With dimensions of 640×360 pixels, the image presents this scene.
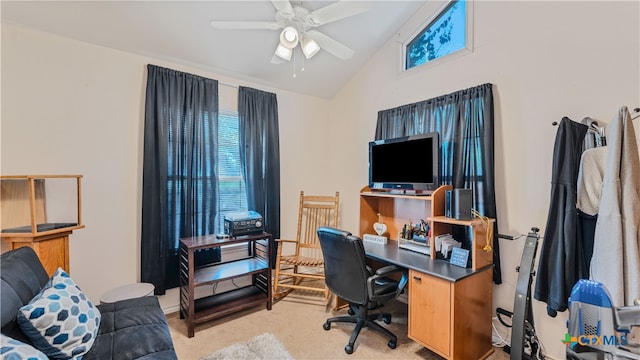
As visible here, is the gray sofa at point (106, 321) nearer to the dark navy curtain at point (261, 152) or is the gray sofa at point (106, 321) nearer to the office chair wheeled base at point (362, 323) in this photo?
the office chair wheeled base at point (362, 323)

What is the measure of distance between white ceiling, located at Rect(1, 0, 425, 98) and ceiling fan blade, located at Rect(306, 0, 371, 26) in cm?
66

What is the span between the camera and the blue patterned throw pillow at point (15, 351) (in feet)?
3.21

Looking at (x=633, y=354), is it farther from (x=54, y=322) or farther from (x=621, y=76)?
(x=54, y=322)

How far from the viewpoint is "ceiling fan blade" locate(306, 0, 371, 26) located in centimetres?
169

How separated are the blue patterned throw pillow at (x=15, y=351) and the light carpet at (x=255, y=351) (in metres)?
1.17

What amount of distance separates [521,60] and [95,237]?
3.76 m

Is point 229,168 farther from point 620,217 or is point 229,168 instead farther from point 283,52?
point 620,217

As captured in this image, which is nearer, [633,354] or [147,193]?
[633,354]

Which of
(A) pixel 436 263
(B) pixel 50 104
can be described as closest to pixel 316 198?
(A) pixel 436 263

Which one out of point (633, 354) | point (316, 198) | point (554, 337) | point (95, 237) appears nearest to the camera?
point (633, 354)

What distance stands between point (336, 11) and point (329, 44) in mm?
320

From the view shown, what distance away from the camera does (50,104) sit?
7.02 ft

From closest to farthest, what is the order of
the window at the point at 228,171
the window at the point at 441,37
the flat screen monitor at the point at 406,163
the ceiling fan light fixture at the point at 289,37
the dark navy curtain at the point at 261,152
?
the ceiling fan light fixture at the point at 289,37, the flat screen monitor at the point at 406,163, the window at the point at 441,37, the window at the point at 228,171, the dark navy curtain at the point at 261,152

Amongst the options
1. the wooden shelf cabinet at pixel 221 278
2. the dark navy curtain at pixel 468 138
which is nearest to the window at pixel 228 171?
the wooden shelf cabinet at pixel 221 278
